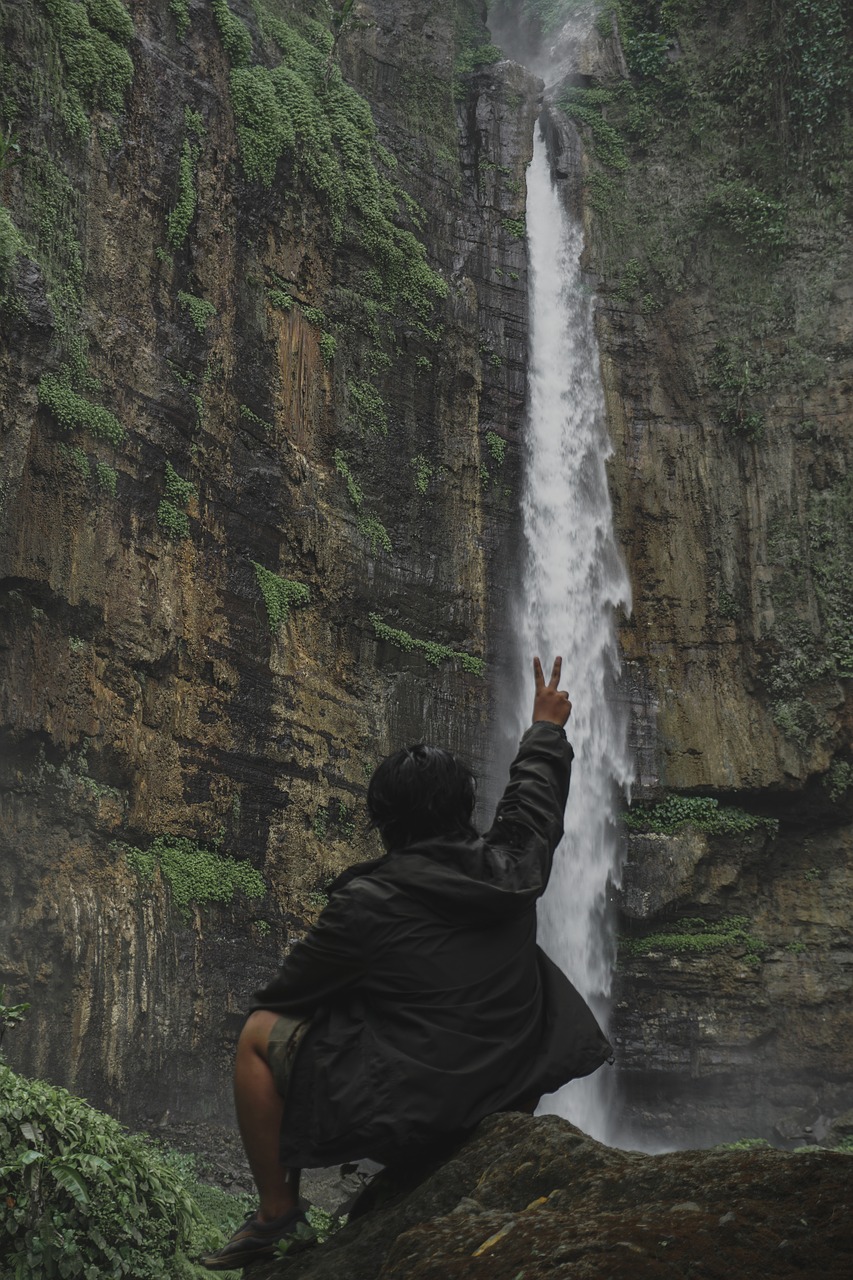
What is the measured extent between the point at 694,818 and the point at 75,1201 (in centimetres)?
1492

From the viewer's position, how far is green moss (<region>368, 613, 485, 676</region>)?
15477 mm

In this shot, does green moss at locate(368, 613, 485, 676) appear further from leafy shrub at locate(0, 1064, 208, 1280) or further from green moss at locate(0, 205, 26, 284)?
leafy shrub at locate(0, 1064, 208, 1280)

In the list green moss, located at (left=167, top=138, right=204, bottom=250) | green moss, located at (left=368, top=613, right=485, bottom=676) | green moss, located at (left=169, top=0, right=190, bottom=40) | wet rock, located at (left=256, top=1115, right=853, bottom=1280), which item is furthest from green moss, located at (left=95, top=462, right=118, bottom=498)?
wet rock, located at (left=256, top=1115, right=853, bottom=1280)

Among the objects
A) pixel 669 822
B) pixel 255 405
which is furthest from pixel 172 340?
pixel 669 822

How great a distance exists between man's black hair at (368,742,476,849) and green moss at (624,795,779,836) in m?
14.6

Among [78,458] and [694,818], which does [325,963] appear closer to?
[78,458]

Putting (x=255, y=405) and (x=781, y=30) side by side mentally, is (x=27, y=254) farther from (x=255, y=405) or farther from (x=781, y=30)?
(x=781, y=30)

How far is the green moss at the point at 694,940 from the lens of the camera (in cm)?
1677

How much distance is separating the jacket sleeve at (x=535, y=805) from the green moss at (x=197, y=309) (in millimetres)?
10970

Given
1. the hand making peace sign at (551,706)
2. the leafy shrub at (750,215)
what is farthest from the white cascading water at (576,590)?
the hand making peace sign at (551,706)

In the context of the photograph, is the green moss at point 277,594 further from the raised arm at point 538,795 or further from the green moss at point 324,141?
the raised arm at point 538,795

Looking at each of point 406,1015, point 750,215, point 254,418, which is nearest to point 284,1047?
point 406,1015

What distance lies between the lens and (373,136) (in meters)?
17.2

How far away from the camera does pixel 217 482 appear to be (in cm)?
1342
